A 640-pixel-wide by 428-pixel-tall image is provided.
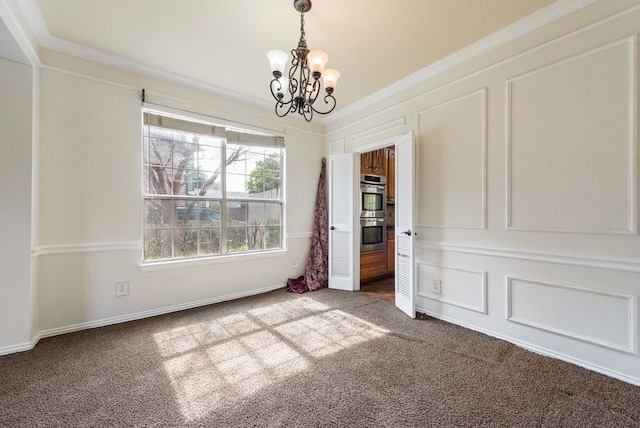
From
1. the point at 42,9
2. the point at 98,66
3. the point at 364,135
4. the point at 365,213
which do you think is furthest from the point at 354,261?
the point at 42,9

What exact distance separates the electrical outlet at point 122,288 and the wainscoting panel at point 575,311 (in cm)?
371

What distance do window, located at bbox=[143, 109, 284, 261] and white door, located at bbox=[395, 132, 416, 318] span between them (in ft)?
5.79

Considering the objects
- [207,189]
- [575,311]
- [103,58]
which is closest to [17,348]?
[207,189]

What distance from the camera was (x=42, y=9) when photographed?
203cm

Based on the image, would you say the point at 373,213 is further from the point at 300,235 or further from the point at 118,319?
the point at 118,319

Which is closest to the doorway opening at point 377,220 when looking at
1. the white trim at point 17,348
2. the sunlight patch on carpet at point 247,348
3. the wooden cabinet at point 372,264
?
the wooden cabinet at point 372,264

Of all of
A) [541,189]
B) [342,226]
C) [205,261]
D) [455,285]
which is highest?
[541,189]

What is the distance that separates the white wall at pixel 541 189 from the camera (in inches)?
70.2

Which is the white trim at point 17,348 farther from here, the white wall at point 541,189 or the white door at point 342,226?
the white wall at point 541,189

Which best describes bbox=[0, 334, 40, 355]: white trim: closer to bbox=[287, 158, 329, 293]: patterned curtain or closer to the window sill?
the window sill

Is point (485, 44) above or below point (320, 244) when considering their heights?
above

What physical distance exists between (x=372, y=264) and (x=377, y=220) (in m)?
0.76

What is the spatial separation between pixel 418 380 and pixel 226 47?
Answer: 320 cm

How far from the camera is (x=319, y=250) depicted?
4152mm
